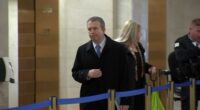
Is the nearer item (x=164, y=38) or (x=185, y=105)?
(x=185, y=105)

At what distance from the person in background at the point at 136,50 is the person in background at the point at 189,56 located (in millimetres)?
535

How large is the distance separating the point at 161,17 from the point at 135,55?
4.33 meters

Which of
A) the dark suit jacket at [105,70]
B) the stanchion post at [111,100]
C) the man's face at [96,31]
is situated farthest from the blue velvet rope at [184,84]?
the man's face at [96,31]

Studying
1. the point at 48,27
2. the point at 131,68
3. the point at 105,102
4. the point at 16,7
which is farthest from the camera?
the point at 16,7

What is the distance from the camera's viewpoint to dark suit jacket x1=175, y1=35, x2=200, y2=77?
6.15 metres

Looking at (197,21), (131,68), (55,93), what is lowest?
(55,93)

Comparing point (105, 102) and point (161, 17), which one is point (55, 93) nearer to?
point (161, 17)

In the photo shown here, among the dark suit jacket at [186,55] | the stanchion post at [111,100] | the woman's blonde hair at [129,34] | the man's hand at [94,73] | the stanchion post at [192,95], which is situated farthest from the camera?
the stanchion post at [192,95]

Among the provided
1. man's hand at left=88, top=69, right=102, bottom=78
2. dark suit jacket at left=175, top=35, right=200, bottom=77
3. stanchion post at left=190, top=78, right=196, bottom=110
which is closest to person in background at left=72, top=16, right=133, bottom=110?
man's hand at left=88, top=69, right=102, bottom=78

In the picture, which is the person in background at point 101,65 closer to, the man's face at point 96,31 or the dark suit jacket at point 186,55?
the man's face at point 96,31

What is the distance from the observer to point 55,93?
10164 millimetres

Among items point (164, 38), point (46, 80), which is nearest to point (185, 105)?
point (164, 38)

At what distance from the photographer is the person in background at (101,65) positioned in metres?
4.94

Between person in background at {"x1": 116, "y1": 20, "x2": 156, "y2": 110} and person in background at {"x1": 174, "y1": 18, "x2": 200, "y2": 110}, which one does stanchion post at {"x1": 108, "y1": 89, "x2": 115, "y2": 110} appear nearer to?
person in background at {"x1": 116, "y1": 20, "x2": 156, "y2": 110}
